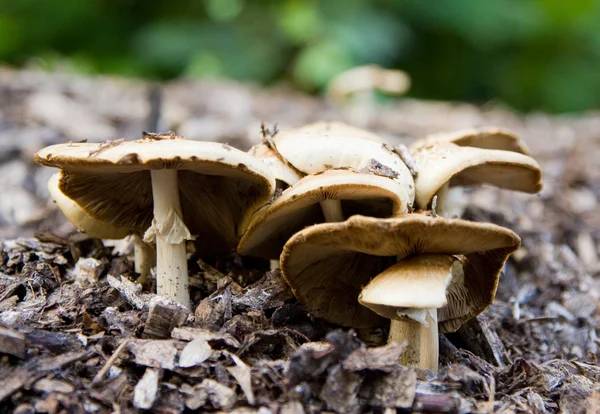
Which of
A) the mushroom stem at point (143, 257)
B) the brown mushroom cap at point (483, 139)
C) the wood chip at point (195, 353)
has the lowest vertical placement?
the wood chip at point (195, 353)

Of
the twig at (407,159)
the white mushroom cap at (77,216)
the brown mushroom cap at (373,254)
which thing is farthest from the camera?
the white mushroom cap at (77,216)

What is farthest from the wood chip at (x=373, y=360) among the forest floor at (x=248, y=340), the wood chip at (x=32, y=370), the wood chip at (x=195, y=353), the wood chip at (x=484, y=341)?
the wood chip at (x=32, y=370)

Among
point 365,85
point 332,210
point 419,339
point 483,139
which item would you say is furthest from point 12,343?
point 365,85

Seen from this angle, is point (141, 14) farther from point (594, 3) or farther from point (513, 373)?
point (513, 373)

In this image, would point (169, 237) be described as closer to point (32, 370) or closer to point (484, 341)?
point (32, 370)

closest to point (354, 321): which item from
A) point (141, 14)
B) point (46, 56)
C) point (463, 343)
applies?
point (463, 343)

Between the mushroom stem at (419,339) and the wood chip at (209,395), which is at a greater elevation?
the mushroom stem at (419,339)

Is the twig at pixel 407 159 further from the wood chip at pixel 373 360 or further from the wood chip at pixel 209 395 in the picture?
the wood chip at pixel 209 395
